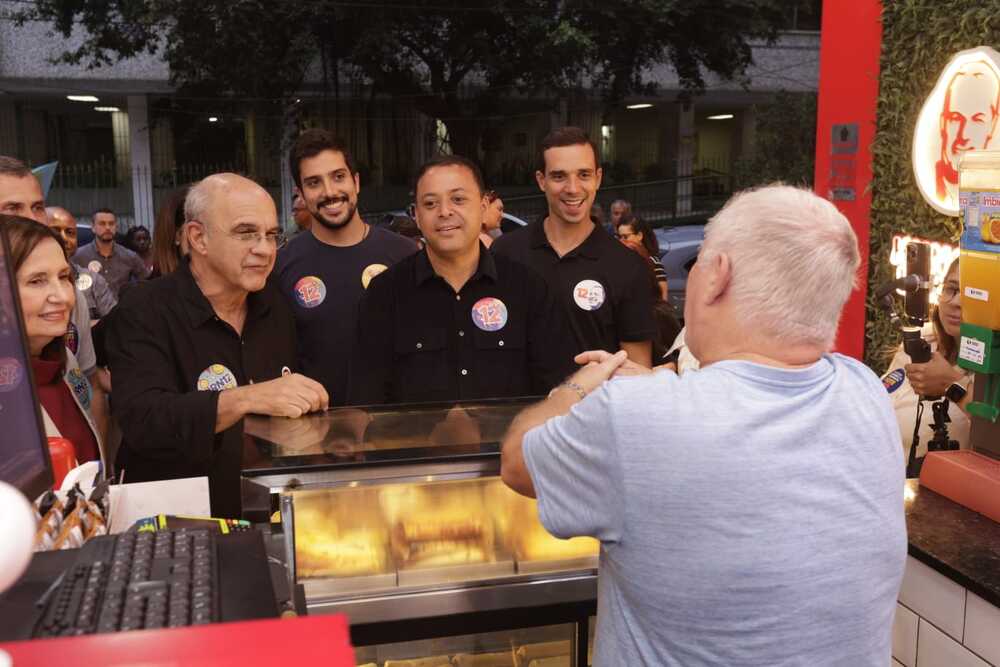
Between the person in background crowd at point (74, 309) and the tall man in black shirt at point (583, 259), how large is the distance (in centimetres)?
149

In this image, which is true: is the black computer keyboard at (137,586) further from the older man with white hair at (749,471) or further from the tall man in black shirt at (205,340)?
the tall man in black shirt at (205,340)

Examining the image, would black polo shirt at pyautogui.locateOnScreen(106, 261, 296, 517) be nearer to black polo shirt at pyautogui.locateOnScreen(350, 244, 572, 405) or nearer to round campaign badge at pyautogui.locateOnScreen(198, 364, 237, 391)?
round campaign badge at pyautogui.locateOnScreen(198, 364, 237, 391)

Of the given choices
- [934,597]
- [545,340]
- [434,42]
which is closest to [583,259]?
[545,340]

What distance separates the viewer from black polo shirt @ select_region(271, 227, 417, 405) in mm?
3359

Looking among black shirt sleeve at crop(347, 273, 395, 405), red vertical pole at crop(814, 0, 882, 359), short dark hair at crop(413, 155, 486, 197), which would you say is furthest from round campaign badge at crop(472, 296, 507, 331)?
red vertical pole at crop(814, 0, 882, 359)

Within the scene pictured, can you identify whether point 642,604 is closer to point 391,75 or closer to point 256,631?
point 256,631

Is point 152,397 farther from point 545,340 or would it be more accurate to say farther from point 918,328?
point 918,328

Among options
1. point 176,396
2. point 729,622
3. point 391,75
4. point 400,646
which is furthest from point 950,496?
point 391,75

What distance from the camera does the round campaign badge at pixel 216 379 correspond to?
2465 millimetres

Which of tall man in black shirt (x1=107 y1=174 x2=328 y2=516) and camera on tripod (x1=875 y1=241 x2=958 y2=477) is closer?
tall man in black shirt (x1=107 y1=174 x2=328 y2=516)

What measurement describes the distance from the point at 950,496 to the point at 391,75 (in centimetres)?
1461

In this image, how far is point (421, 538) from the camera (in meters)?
2.09

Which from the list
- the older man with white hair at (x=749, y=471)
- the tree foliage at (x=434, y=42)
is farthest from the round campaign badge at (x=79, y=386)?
the tree foliage at (x=434, y=42)

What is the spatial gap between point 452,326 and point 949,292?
167 cm
